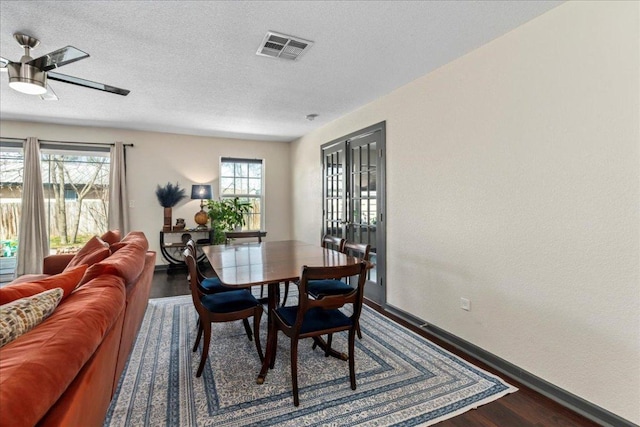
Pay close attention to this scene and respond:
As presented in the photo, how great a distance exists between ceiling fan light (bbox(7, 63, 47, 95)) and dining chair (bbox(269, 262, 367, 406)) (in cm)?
242

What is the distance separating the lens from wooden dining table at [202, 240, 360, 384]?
201cm

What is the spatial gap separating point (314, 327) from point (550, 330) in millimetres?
1540

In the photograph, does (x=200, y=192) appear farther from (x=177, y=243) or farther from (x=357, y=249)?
(x=357, y=249)

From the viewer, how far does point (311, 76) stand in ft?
10.1

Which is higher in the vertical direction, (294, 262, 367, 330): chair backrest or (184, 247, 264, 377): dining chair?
(294, 262, 367, 330): chair backrest

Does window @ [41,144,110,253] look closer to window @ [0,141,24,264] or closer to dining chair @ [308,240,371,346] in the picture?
window @ [0,141,24,264]

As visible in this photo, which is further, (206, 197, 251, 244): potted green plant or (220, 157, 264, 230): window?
(220, 157, 264, 230): window

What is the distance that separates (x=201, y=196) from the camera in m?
5.57

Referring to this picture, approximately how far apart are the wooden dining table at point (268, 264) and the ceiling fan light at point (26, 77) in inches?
71.1

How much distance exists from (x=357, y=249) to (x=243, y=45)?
1961 millimetres

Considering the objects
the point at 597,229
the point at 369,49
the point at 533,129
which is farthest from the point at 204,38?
the point at 597,229

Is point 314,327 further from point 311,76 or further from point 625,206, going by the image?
point 311,76

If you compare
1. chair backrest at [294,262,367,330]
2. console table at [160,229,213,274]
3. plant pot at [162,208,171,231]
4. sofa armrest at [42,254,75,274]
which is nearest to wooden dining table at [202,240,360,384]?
chair backrest at [294,262,367,330]

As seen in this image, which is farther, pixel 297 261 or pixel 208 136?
pixel 208 136
